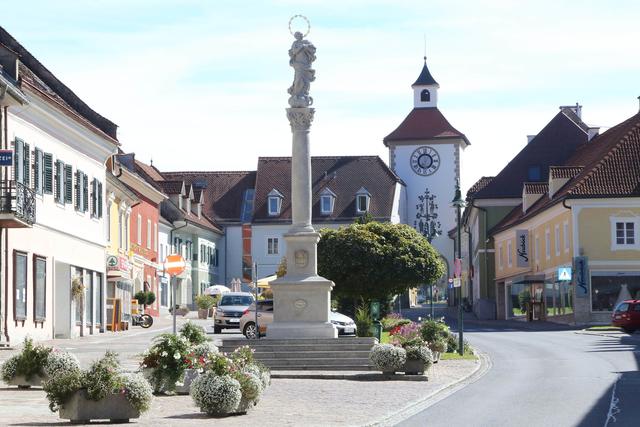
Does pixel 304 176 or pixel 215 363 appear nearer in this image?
pixel 215 363

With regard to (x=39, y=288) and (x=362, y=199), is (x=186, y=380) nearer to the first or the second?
(x=39, y=288)

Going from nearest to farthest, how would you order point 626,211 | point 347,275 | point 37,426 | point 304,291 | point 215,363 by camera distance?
point 37,426 < point 215,363 < point 304,291 < point 347,275 < point 626,211

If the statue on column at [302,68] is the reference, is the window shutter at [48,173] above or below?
below

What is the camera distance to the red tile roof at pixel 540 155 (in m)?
83.8

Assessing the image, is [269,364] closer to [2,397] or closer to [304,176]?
[304,176]

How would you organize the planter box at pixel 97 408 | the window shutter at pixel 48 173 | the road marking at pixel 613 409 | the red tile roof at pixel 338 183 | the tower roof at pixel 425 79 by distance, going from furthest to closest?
1. the tower roof at pixel 425 79
2. the red tile roof at pixel 338 183
3. the window shutter at pixel 48 173
4. the road marking at pixel 613 409
5. the planter box at pixel 97 408

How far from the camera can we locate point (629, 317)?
49938mm

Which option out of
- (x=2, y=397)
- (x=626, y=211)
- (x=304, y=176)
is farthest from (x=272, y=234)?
(x=2, y=397)

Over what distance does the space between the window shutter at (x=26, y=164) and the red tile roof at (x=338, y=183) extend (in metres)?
64.8

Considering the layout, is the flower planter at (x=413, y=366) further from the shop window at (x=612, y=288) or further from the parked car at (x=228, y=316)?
the shop window at (x=612, y=288)

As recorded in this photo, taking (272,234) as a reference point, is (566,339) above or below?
below

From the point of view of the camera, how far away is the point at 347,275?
50719 mm

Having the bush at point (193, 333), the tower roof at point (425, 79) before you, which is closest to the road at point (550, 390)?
the bush at point (193, 333)

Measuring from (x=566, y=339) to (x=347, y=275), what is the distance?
31.2 feet
